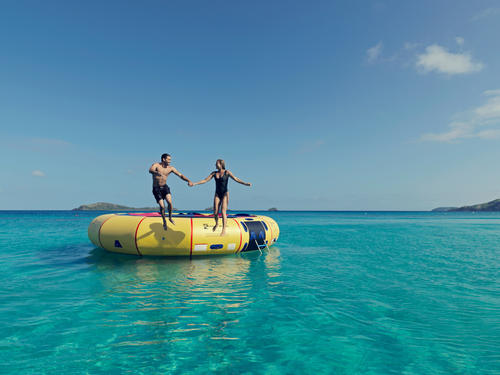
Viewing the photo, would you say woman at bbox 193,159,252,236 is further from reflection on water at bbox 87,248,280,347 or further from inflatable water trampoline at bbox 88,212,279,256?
reflection on water at bbox 87,248,280,347

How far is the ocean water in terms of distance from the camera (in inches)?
129

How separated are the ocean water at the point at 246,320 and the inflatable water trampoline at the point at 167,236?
71 centimetres

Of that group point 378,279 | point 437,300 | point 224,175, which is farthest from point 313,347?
point 224,175

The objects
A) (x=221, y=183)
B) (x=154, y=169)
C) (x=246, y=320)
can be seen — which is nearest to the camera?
(x=246, y=320)

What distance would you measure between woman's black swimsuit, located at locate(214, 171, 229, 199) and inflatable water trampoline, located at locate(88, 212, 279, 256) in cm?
142

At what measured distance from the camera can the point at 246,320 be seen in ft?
14.6

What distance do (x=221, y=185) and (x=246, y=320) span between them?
5010mm

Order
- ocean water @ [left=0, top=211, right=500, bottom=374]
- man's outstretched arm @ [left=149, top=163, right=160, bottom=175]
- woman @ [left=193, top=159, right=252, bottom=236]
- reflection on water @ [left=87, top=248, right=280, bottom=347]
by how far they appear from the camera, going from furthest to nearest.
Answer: woman @ [left=193, top=159, right=252, bottom=236] → man's outstretched arm @ [left=149, top=163, right=160, bottom=175] → reflection on water @ [left=87, top=248, right=280, bottom=347] → ocean water @ [left=0, top=211, right=500, bottom=374]

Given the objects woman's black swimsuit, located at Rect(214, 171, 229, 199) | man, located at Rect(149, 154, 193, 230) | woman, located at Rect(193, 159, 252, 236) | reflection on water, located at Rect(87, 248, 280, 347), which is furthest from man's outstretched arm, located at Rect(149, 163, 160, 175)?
reflection on water, located at Rect(87, 248, 280, 347)

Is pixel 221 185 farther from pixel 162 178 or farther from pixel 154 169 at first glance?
pixel 154 169

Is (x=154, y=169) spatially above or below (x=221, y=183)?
above

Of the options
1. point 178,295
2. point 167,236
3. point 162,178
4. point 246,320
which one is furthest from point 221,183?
point 246,320

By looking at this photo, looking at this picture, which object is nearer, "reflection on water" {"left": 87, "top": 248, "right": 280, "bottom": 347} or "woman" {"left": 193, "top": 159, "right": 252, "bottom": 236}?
"reflection on water" {"left": 87, "top": 248, "right": 280, "bottom": 347}

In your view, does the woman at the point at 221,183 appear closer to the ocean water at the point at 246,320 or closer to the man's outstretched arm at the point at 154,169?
the man's outstretched arm at the point at 154,169
